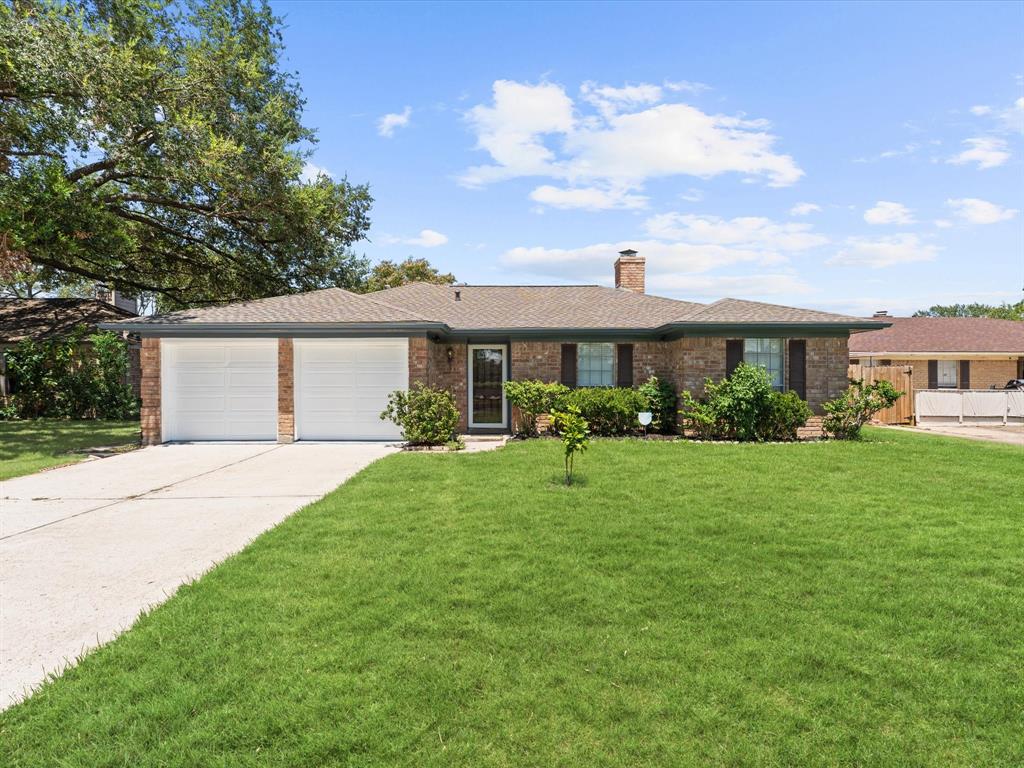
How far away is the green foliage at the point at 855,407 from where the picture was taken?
12.2 meters

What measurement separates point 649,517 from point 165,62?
60.0 ft

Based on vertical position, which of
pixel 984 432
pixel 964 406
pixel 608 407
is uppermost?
pixel 608 407

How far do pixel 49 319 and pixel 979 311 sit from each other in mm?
81726

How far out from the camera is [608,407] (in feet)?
41.7

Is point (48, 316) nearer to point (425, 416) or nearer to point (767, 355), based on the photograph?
point (425, 416)

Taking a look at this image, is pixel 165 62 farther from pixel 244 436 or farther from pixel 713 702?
pixel 713 702

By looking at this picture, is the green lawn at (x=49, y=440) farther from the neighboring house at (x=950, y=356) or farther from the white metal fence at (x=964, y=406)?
the neighboring house at (x=950, y=356)

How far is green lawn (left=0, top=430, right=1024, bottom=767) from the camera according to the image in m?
2.50

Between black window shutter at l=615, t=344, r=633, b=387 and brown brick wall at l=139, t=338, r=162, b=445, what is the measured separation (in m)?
11.6

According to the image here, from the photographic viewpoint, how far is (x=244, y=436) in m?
12.8

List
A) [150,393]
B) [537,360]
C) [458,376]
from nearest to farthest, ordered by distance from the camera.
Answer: [150,393]
[537,360]
[458,376]

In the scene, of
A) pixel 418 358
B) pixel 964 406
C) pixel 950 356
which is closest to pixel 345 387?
pixel 418 358

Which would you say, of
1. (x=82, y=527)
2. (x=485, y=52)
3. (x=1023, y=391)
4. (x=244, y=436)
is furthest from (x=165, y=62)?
(x=1023, y=391)

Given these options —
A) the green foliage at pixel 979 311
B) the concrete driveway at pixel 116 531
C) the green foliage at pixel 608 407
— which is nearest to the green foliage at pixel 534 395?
the green foliage at pixel 608 407
